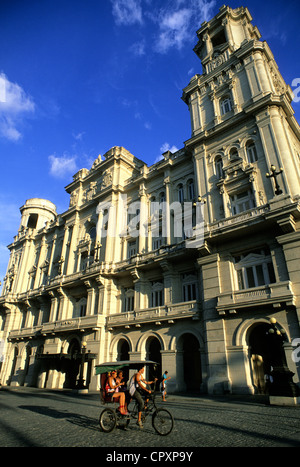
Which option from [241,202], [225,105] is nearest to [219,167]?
[241,202]

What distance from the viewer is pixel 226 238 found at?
2041cm

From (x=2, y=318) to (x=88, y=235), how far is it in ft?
67.3

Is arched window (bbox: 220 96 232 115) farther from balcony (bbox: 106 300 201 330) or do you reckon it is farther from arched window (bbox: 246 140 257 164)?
balcony (bbox: 106 300 201 330)

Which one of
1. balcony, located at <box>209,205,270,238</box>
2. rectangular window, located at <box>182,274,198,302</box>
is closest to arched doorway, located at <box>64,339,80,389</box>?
rectangular window, located at <box>182,274,198,302</box>

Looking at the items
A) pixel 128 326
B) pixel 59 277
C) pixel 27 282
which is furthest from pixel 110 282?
pixel 27 282

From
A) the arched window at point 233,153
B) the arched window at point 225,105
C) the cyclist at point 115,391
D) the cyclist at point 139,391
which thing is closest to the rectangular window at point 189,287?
the arched window at point 233,153

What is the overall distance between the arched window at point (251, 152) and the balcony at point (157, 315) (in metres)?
12.1

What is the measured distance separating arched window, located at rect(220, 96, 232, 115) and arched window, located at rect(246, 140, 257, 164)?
17.3ft

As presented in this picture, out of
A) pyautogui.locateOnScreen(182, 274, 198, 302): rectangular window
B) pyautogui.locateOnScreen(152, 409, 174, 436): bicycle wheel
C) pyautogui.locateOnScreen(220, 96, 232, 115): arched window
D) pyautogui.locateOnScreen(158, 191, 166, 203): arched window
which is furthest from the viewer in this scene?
pyautogui.locateOnScreen(158, 191, 166, 203): arched window

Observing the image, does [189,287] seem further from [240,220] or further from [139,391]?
[139,391]

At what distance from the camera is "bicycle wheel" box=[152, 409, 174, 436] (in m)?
7.75

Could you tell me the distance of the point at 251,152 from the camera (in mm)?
22734

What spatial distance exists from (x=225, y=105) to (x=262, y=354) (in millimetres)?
21925

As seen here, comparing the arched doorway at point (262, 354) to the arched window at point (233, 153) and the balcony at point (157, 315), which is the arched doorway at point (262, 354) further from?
the arched window at point (233, 153)
